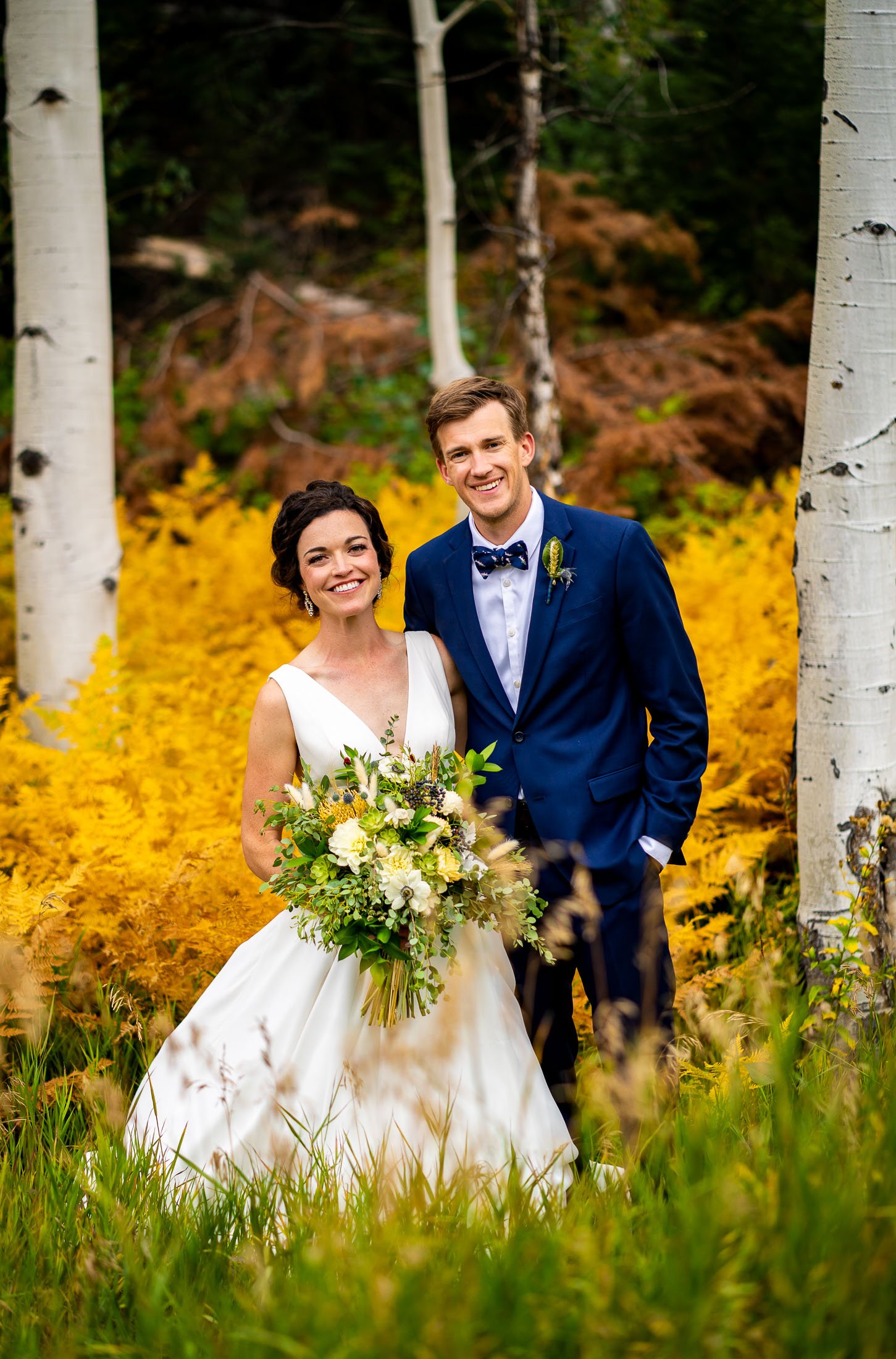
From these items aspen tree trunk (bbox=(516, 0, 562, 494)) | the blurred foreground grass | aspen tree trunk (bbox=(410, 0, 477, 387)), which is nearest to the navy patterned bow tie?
the blurred foreground grass

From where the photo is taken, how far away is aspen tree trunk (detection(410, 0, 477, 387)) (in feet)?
19.1

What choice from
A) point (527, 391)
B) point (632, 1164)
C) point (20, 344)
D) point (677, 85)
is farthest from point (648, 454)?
point (632, 1164)

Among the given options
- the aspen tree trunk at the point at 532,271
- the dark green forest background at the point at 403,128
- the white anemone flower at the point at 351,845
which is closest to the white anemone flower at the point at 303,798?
the white anemone flower at the point at 351,845

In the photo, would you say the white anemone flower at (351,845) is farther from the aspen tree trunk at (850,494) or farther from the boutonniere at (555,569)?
the aspen tree trunk at (850,494)

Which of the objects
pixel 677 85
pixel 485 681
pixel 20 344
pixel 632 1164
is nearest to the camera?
pixel 632 1164

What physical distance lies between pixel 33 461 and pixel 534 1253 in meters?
3.89

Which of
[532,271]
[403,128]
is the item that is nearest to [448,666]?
[532,271]

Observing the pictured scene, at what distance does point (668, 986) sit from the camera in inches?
107

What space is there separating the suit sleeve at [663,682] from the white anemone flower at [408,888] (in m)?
0.71

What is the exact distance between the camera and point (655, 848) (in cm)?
260

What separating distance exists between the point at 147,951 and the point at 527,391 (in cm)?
363

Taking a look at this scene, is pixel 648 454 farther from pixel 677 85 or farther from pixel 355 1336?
pixel 355 1336

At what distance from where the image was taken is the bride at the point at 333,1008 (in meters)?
2.50

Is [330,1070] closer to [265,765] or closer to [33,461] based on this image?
[265,765]
